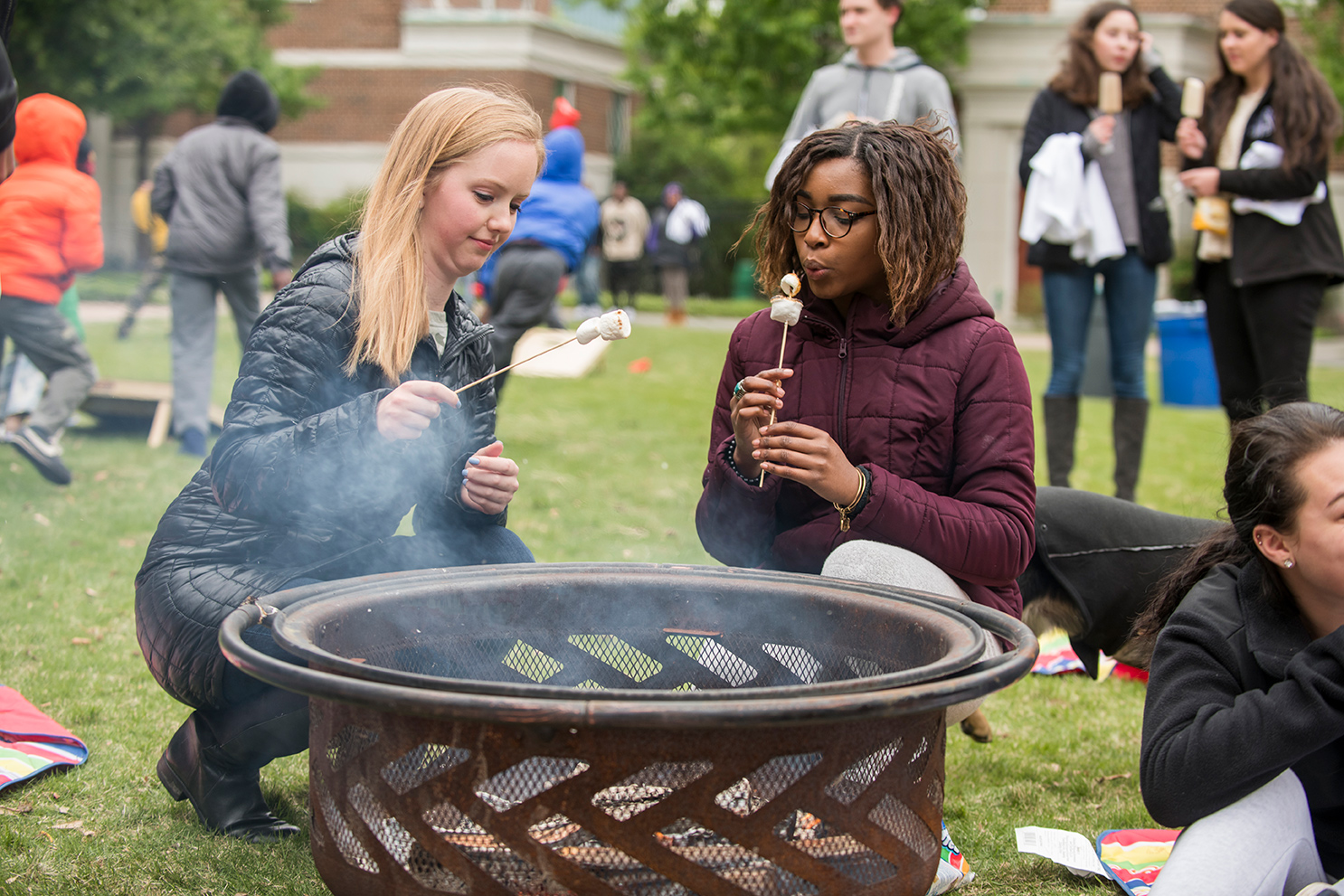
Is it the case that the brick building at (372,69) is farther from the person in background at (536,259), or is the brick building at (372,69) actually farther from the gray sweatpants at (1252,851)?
the gray sweatpants at (1252,851)

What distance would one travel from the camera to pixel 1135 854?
2.36 metres

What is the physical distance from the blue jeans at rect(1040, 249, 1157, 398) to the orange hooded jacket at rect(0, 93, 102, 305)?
14.1ft

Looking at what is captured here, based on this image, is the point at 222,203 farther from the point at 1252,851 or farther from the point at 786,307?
the point at 1252,851

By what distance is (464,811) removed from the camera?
1436 millimetres

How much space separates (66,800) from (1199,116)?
4.53 m

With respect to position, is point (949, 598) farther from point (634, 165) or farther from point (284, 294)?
point (634, 165)

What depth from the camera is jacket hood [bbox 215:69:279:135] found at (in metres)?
6.14

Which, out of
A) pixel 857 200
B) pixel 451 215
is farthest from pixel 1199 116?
pixel 451 215

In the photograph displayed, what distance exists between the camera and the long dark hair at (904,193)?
7.60 feet

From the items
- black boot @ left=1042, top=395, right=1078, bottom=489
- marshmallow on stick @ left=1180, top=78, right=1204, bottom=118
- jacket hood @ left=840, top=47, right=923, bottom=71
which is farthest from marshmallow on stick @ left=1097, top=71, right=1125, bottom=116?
black boot @ left=1042, top=395, right=1078, bottom=489

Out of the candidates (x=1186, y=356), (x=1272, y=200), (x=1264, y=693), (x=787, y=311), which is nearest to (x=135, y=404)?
(x=787, y=311)

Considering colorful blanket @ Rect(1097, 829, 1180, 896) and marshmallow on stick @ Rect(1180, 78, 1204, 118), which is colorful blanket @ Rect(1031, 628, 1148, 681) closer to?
colorful blanket @ Rect(1097, 829, 1180, 896)

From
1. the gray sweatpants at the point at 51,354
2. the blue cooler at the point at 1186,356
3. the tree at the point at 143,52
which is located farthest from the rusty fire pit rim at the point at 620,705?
the tree at the point at 143,52

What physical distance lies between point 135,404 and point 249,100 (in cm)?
178
